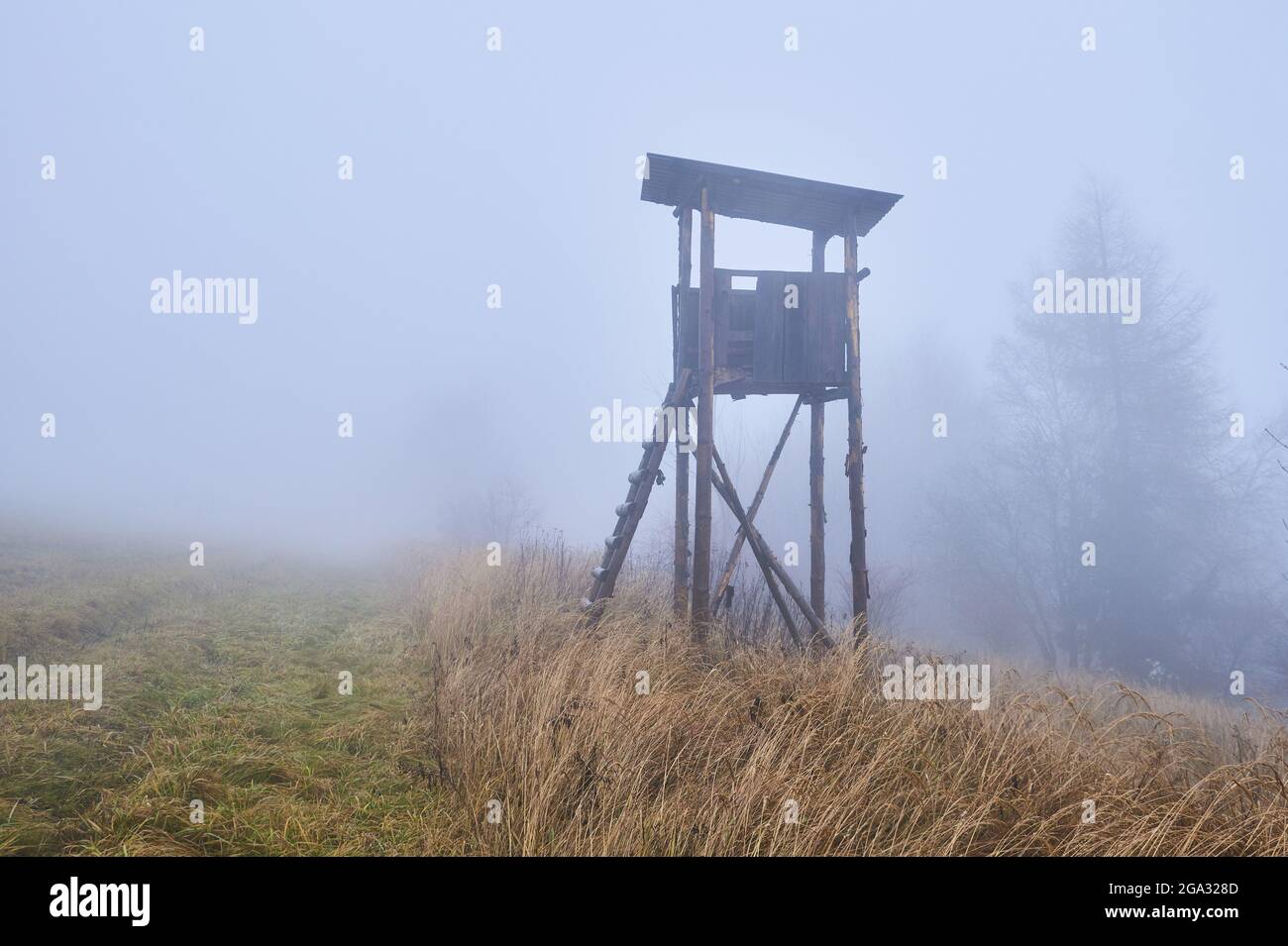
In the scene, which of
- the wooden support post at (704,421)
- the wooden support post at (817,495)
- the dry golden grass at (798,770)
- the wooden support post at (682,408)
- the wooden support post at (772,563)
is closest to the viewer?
the dry golden grass at (798,770)

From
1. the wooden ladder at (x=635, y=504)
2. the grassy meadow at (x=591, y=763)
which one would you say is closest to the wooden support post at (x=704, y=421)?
the wooden ladder at (x=635, y=504)

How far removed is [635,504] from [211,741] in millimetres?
4312

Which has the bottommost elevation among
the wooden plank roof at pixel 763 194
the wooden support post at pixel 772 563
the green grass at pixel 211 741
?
the green grass at pixel 211 741

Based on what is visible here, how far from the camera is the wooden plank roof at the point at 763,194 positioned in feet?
21.8

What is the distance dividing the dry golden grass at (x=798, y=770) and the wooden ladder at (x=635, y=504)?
1339mm

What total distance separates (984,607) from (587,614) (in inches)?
649

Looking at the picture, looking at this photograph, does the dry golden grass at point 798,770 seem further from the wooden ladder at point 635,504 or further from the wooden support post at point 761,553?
the wooden ladder at point 635,504

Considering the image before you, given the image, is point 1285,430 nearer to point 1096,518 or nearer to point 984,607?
→ point 1096,518

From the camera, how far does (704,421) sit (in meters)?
6.45

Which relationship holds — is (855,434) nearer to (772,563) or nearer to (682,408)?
(772,563)

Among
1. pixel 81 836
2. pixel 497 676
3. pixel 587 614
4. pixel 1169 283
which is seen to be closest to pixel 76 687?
pixel 81 836

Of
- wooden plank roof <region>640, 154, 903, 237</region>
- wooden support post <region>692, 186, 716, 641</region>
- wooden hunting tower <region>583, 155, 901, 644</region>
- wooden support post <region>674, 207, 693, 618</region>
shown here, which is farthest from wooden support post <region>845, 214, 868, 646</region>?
wooden support post <region>674, 207, 693, 618</region>

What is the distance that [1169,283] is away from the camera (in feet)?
57.1

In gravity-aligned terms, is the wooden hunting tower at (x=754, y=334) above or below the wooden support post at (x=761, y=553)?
above
